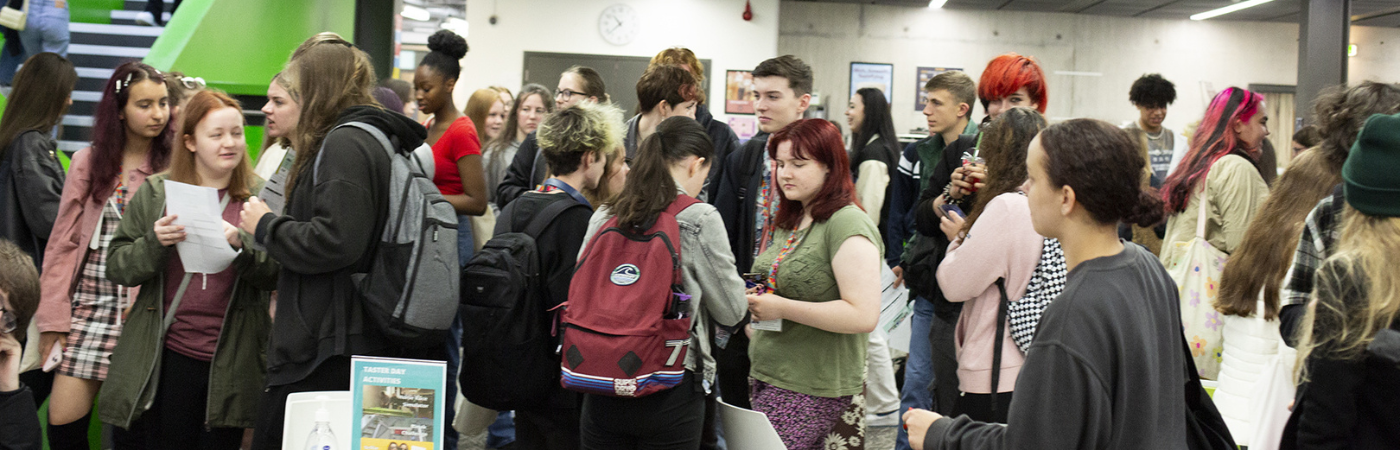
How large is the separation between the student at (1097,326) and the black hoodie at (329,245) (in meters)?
1.44

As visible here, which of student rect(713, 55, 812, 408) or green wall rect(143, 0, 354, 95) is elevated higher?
green wall rect(143, 0, 354, 95)

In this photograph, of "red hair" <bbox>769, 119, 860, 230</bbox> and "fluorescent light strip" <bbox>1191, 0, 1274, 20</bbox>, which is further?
"fluorescent light strip" <bbox>1191, 0, 1274, 20</bbox>

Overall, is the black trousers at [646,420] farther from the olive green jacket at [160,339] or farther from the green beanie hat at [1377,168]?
the green beanie hat at [1377,168]

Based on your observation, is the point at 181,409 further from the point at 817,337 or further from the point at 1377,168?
the point at 1377,168

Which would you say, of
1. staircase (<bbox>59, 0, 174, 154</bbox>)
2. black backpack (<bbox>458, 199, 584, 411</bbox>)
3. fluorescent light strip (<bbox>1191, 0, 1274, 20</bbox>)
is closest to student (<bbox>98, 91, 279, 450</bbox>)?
black backpack (<bbox>458, 199, 584, 411</bbox>)

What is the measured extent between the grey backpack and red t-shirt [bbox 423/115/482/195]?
1.29 m

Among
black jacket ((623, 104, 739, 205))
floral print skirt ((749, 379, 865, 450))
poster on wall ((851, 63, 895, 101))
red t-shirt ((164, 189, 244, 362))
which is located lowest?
floral print skirt ((749, 379, 865, 450))

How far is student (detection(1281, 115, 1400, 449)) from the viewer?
1580 millimetres

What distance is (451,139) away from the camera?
3621 millimetres

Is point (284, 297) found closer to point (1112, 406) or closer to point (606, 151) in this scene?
point (606, 151)

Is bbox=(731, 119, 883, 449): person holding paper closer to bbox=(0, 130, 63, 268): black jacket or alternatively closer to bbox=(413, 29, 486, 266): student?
bbox=(413, 29, 486, 266): student

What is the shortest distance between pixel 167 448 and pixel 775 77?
86.8 inches

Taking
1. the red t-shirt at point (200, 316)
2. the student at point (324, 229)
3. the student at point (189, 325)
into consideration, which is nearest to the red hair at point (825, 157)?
the student at point (324, 229)

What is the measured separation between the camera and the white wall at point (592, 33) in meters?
12.2
